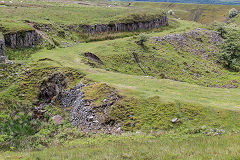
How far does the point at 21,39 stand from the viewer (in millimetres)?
34344

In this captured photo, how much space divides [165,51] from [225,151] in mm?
39777

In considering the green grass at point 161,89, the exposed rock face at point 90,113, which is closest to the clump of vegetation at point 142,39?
the green grass at point 161,89

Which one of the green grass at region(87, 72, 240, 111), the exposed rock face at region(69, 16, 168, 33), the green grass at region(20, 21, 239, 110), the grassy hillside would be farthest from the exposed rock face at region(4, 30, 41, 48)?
the green grass at region(87, 72, 240, 111)

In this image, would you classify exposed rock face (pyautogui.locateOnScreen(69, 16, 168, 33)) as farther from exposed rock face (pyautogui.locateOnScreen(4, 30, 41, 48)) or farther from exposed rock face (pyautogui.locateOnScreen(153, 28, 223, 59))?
exposed rock face (pyautogui.locateOnScreen(4, 30, 41, 48))

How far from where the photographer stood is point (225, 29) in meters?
71.1

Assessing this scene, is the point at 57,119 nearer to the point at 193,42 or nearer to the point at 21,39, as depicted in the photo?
the point at 21,39

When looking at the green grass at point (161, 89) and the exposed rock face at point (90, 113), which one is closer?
the exposed rock face at point (90, 113)

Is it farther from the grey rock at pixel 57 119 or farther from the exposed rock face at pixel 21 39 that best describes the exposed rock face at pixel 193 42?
the grey rock at pixel 57 119

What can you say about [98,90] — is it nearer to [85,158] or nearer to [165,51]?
[85,158]

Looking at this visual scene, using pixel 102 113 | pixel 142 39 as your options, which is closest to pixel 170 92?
pixel 102 113

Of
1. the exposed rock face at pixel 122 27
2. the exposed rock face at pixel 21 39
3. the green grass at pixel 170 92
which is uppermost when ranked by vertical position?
the exposed rock face at pixel 122 27

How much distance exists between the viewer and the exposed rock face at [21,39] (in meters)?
33.2

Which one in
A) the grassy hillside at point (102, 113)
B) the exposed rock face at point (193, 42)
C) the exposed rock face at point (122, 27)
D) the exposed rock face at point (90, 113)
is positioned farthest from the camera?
the exposed rock face at point (193, 42)

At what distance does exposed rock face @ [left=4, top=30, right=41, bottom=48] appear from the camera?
109 ft
